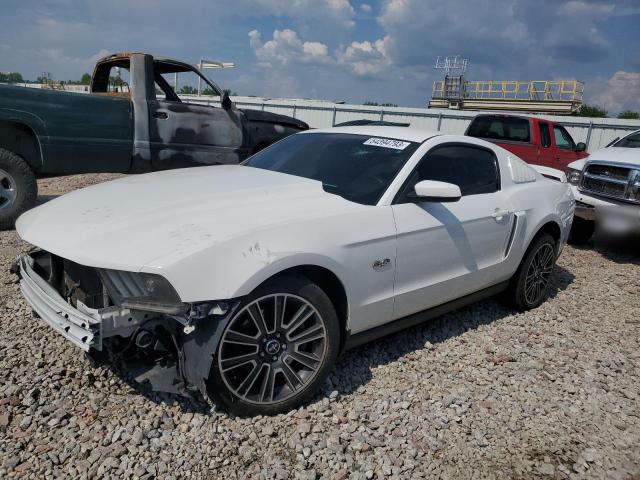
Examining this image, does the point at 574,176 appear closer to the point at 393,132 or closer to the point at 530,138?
the point at 530,138

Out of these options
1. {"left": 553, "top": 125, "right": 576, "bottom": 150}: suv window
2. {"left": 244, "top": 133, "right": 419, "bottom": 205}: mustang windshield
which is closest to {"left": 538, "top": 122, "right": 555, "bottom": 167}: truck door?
{"left": 553, "top": 125, "right": 576, "bottom": 150}: suv window

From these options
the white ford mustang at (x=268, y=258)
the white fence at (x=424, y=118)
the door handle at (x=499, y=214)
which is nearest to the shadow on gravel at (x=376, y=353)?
the white ford mustang at (x=268, y=258)

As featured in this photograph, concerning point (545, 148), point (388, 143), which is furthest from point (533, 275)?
point (545, 148)

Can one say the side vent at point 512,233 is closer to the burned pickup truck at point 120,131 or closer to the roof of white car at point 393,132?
the roof of white car at point 393,132

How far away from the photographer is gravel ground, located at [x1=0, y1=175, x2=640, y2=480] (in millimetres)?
2412

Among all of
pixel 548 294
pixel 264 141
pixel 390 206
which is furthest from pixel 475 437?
pixel 264 141

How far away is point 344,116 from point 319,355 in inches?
759

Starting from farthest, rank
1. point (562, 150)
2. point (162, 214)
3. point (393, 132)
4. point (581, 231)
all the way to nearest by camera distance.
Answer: point (562, 150) → point (581, 231) → point (393, 132) → point (162, 214)

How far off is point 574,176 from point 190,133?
17.8ft

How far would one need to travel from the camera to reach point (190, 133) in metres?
6.68

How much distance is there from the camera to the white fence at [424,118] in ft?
52.0

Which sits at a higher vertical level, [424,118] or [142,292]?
[424,118]

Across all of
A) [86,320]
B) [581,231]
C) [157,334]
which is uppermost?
[86,320]

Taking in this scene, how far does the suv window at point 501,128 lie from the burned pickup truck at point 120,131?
4.61 meters
